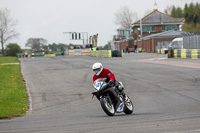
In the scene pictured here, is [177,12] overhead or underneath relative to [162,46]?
overhead

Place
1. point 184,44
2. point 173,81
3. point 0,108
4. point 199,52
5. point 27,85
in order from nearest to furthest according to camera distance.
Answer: point 0,108 < point 173,81 < point 27,85 < point 199,52 < point 184,44

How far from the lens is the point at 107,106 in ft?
31.8

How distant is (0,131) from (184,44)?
137 feet

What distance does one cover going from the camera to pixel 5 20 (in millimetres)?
116062

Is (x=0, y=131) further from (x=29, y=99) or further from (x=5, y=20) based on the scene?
(x=5, y=20)

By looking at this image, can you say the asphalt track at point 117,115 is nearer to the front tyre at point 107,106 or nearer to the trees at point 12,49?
the front tyre at point 107,106

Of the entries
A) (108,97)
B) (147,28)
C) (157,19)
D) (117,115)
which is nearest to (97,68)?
(108,97)

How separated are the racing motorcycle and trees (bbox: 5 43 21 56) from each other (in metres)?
120

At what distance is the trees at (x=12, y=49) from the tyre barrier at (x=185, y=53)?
92575mm

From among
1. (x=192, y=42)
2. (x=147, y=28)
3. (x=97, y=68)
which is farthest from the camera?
(x=147, y=28)

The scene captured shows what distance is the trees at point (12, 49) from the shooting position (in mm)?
126625

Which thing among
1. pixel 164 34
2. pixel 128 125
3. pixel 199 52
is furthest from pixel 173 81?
pixel 164 34

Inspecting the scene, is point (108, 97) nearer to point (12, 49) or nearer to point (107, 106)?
point (107, 106)

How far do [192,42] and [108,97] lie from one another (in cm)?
3682
